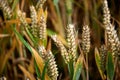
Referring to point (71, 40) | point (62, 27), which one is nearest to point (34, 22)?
point (71, 40)

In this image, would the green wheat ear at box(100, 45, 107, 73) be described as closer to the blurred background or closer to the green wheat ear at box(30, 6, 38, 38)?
the green wheat ear at box(30, 6, 38, 38)

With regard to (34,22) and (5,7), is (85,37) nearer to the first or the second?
(34,22)

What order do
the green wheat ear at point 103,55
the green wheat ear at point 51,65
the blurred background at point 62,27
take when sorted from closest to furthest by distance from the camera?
the green wheat ear at point 51,65
the green wheat ear at point 103,55
the blurred background at point 62,27

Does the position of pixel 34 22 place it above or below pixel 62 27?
above

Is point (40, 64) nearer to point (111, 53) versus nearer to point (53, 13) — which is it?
point (111, 53)

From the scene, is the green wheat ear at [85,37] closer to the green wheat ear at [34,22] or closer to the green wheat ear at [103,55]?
the green wheat ear at [103,55]

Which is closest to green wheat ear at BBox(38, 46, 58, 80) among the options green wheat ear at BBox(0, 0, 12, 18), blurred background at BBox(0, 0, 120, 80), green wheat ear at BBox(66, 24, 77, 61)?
green wheat ear at BBox(66, 24, 77, 61)

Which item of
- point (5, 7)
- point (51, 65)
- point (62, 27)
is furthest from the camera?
point (62, 27)

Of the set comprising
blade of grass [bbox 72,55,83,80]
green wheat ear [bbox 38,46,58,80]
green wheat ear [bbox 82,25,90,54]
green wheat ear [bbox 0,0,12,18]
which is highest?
green wheat ear [bbox 0,0,12,18]

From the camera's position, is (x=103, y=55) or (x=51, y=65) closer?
(x=51, y=65)

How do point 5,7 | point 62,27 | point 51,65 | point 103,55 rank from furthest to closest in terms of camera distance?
point 62,27
point 5,7
point 103,55
point 51,65

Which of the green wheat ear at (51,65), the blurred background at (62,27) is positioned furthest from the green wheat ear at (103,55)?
the blurred background at (62,27)

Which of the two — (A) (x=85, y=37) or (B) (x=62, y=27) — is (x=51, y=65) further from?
(B) (x=62, y=27)
